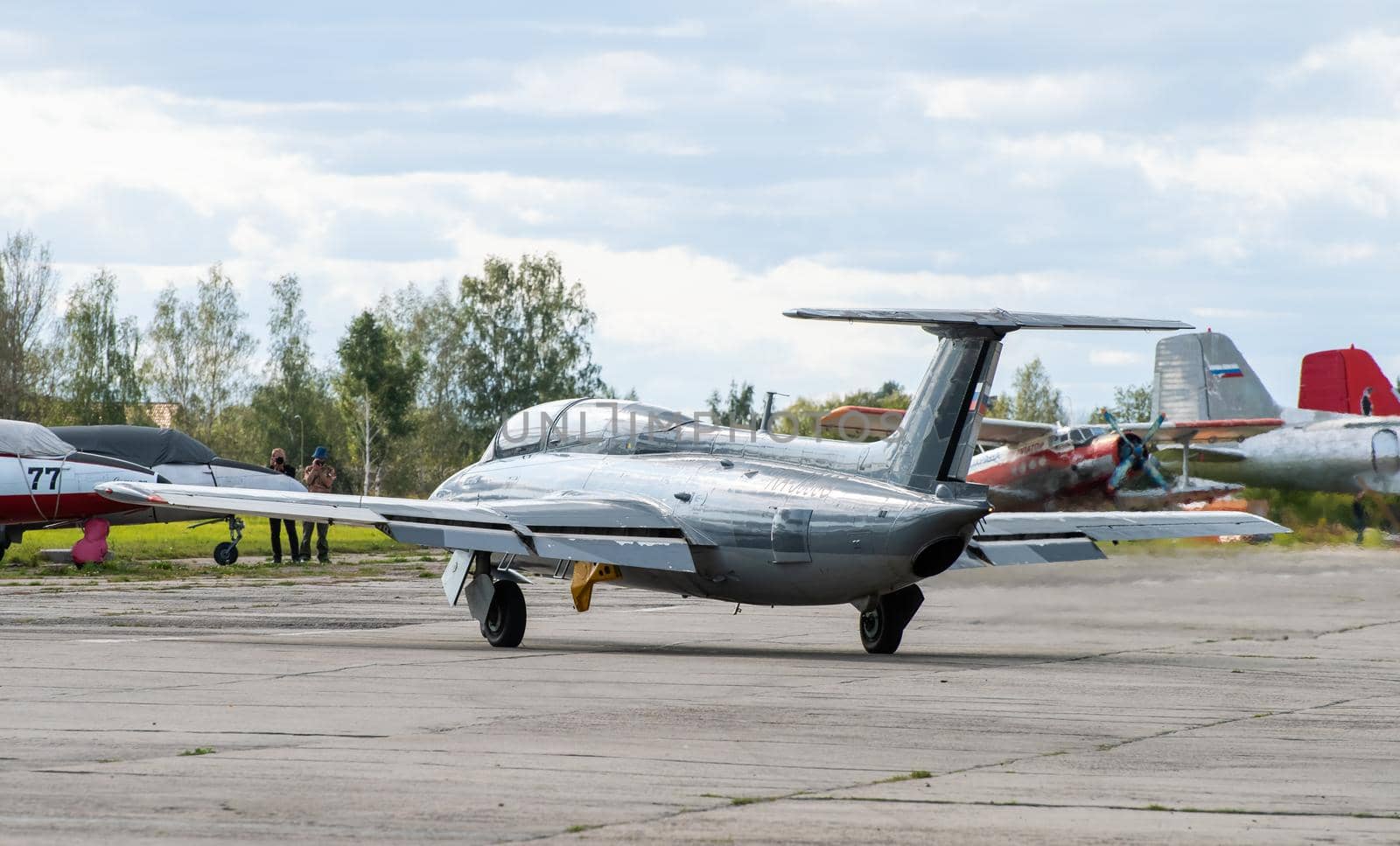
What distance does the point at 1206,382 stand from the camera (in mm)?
45562

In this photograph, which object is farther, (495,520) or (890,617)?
(495,520)

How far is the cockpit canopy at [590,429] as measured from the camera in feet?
55.8

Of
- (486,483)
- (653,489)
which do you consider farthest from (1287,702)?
(486,483)

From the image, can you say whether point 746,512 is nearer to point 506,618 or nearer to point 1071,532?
point 506,618

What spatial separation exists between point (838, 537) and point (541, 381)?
72.7 m

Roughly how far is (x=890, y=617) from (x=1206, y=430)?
83.2 ft

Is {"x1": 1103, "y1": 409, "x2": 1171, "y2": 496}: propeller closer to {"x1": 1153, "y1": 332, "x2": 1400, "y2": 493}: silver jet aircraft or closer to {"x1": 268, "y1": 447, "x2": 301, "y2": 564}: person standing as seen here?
{"x1": 1153, "y1": 332, "x2": 1400, "y2": 493}: silver jet aircraft

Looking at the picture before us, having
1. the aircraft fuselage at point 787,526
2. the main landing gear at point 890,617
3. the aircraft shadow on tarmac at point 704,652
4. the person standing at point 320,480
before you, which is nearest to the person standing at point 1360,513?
the aircraft shadow on tarmac at point 704,652

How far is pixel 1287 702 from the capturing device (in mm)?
11914

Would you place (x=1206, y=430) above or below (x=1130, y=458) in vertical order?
above

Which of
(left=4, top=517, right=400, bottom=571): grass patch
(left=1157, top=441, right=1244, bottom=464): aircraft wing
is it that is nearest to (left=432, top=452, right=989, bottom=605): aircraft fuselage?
(left=4, top=517, right=400, bottom=571): grass patch

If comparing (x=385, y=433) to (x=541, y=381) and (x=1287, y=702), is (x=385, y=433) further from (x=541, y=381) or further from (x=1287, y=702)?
(x=1287, y=702)

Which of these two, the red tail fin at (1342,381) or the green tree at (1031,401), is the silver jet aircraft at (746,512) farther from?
the green tree at (1031,401)

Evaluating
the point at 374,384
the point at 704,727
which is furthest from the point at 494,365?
the point at 704,727
